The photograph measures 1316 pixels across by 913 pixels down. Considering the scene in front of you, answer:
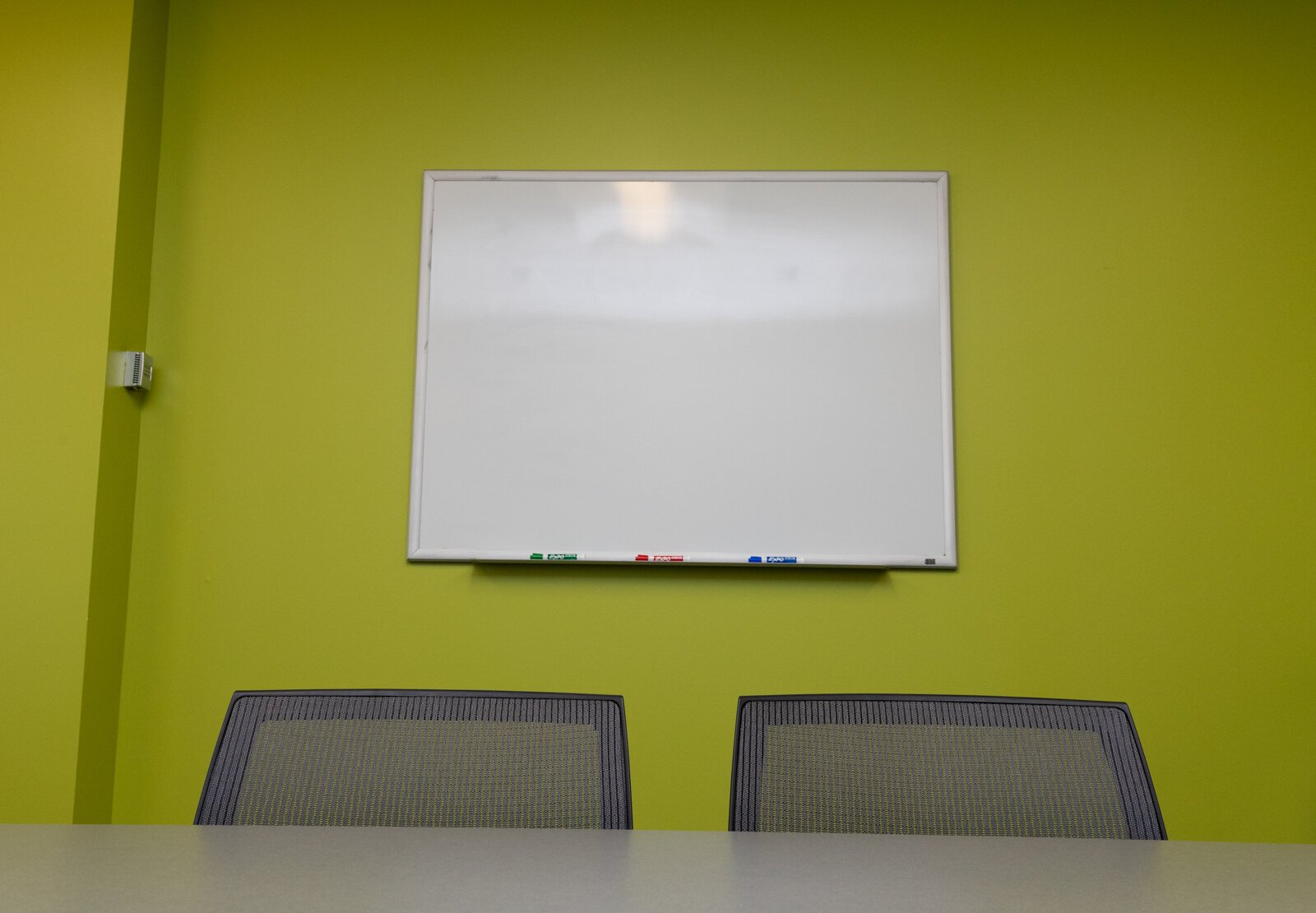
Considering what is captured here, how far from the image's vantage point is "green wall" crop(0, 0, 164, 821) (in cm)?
245

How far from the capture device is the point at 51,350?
8.34ft

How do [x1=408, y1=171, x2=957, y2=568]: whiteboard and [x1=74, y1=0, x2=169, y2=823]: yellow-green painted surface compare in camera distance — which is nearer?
[x1=74, y1=0, x2=169, y2=823]: yellow-green painted surface

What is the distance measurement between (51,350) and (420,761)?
1.92 m

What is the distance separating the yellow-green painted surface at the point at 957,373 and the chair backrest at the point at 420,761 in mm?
1341

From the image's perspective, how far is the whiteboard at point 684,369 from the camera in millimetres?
2617

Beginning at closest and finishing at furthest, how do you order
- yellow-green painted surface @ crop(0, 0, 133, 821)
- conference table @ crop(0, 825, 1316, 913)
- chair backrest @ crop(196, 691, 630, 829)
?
1. conference table @ crop(0, 825, 1316, 913)
2. chair backrest @ crop(196, 691, 630, 829)
3. yellow-green painted surface @ crop(0, 0, 133, 821)

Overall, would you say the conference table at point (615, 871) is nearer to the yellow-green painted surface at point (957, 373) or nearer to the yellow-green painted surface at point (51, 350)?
the yellow-green painted surface at point (957, 373)

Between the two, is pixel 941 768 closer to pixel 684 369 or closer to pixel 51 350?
pixel 684 369

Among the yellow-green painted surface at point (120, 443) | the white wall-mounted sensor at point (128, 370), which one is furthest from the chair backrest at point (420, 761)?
the white wall-mounted sensor at point (128, 370)

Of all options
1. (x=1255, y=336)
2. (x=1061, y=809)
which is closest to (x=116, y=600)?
(x=1061, y=809)

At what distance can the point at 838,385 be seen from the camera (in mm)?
2658

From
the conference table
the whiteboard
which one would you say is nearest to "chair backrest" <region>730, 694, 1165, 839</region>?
the conference table

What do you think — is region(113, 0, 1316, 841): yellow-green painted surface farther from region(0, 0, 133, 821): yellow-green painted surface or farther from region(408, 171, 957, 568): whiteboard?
region(0, 0, 133, 821): yellow-green painted surface

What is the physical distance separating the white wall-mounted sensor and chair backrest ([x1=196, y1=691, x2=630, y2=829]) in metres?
1.64
